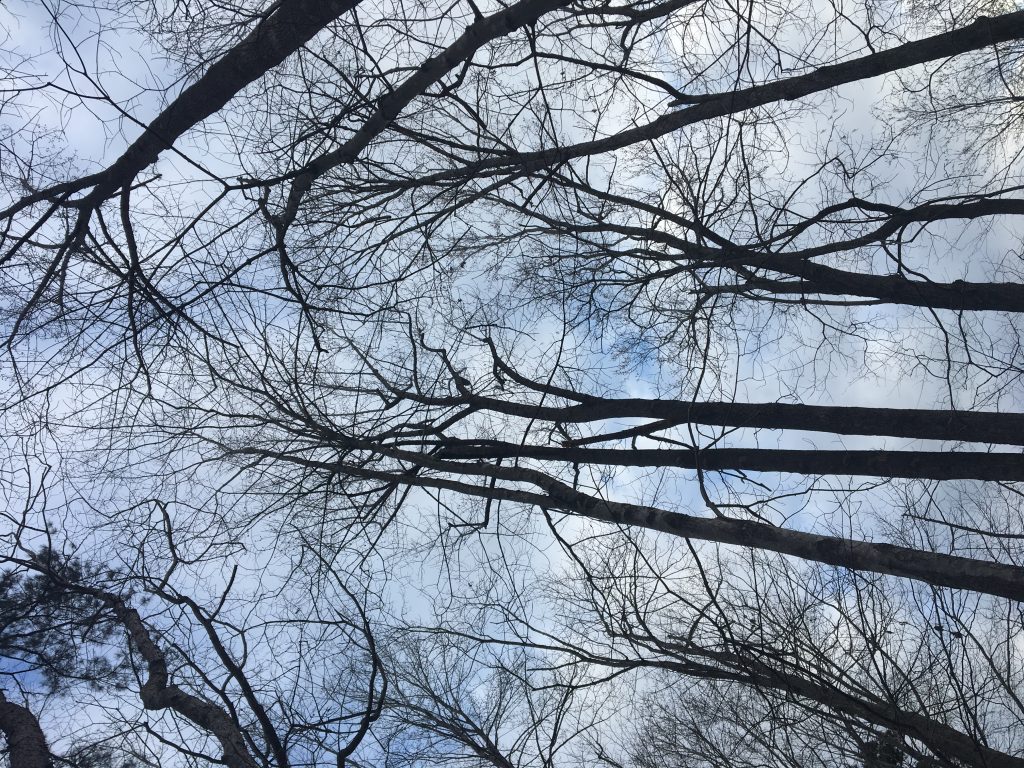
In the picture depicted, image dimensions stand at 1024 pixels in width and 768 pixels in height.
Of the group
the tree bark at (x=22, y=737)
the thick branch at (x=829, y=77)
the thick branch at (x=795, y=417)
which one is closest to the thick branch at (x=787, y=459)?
the thick branch at (x=795, y=417)

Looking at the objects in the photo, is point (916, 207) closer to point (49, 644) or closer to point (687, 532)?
point (687, 532)

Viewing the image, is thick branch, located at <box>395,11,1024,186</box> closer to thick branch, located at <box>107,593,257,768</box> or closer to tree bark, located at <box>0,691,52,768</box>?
thick branch, located at <box>107,593,257,768</box>

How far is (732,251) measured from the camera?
4492 millimetres

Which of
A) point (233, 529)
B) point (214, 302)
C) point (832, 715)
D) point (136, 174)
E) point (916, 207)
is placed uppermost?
point (916, 207)

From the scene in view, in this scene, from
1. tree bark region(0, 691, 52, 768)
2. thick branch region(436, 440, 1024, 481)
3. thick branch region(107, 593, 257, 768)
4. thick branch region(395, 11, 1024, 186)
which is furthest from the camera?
thick branch region(436, 440, 1024, 481)

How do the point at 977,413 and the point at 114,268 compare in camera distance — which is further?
the point at 977,413

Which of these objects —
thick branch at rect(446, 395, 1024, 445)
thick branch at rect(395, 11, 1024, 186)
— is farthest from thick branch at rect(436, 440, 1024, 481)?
thick branch at rect(395, 11, 1024, 186)

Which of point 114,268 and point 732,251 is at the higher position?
point 732,251

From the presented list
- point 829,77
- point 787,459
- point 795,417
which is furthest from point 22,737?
point 829,77

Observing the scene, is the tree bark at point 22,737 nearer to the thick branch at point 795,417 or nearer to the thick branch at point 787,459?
the thick branch at point 787,459

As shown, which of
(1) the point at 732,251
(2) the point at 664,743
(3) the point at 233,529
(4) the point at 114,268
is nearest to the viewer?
(4) the point at 114,268

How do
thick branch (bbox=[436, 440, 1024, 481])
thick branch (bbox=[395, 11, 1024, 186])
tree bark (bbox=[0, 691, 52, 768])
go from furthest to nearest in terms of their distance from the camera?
thick branch (bbox=[436, 440, 1024, 481])
thick branch (bbox=[395, 11, 1024, 186])
tree bark (bbox=[0, 691, 52, 768])

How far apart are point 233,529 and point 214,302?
5.21 feet

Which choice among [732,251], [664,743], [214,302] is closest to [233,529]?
[214,302]
